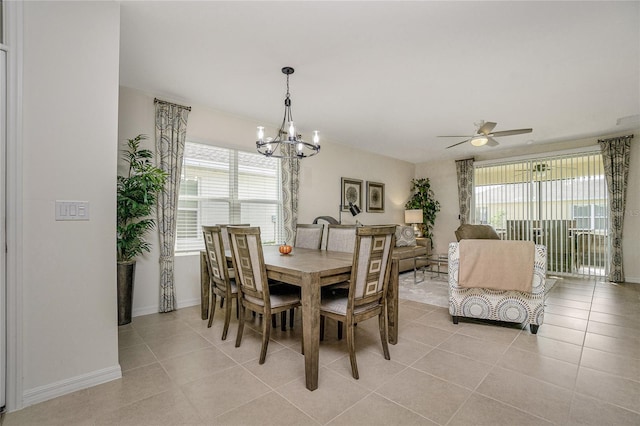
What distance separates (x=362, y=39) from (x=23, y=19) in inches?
85.9

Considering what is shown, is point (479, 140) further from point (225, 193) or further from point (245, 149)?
point (225, 193)

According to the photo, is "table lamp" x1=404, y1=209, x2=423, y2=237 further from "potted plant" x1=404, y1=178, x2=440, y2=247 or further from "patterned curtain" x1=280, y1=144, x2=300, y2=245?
"patterned curtain" x1=280, y1=144, x2=300, y2=245

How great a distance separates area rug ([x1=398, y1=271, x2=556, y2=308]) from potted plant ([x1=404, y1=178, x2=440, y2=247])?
2.08m

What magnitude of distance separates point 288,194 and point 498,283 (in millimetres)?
3013

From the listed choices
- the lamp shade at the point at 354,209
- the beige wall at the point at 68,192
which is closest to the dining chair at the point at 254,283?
the beige wall at the point at 68,192

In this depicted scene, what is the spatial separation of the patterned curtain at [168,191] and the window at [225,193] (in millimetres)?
220

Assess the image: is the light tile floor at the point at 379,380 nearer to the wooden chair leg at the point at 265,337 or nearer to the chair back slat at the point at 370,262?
the wooden chair leg at the point at 265,337

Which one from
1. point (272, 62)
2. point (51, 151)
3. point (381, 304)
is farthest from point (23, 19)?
point (381, 304)

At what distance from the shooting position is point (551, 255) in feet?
18.9

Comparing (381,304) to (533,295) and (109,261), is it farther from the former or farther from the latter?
(109,261)

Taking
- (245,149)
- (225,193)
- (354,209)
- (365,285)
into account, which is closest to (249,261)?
(365,285)

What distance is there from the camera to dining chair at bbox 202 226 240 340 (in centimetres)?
260

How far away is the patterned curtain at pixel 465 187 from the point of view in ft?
21.6

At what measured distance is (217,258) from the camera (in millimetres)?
2713
